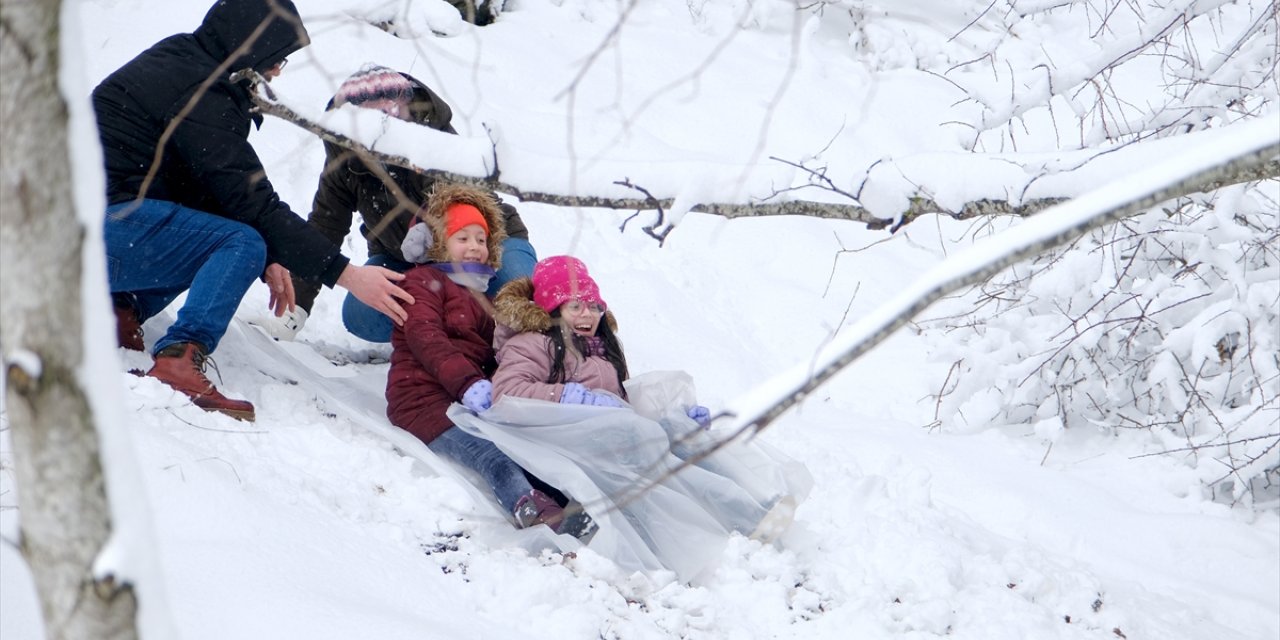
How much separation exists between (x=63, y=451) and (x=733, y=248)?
5.64 m

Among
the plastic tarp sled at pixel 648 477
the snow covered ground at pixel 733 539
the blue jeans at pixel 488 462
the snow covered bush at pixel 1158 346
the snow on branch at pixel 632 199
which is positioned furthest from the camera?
the snow covered bush at pixel 1158 346

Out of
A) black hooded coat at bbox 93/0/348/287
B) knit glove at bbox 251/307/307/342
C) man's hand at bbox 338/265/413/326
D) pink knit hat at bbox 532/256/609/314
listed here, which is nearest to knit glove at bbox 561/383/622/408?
pink knit hat at bbox 532/256/609/314

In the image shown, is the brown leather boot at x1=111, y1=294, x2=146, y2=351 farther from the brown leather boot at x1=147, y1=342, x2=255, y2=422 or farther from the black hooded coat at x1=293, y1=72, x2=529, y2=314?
the black hooded coat at x1=293, y1=72, x2=529, y2=314

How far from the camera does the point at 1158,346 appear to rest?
4.51 meters

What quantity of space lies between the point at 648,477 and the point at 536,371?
0.68 m

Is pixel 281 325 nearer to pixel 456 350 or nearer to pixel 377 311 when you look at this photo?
pixel 377 311

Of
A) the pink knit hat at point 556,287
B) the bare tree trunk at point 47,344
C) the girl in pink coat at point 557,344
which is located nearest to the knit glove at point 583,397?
the girl in pink coat at point 557,344

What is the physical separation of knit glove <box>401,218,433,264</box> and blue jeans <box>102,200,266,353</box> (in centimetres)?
56

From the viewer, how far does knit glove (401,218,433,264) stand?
4.01 meters

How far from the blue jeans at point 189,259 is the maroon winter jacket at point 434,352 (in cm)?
54

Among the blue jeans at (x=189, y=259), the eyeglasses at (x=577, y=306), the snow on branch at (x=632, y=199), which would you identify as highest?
the snow on branch at (x=632, y=199)

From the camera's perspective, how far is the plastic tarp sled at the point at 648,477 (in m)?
3.13

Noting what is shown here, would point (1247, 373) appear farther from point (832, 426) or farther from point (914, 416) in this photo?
point (832, 426)

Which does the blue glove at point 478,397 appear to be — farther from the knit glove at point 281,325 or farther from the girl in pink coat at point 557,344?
the knit glove at point 281,325
